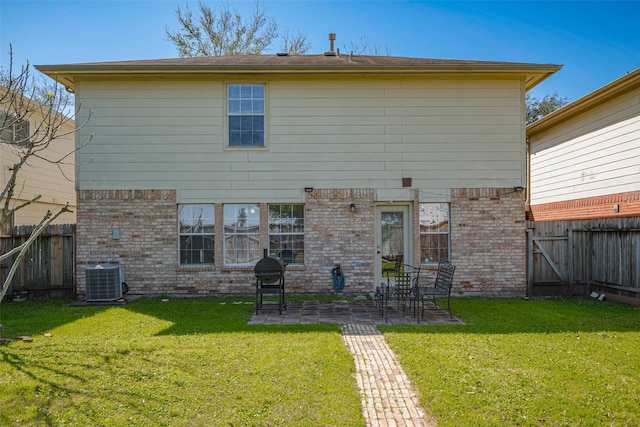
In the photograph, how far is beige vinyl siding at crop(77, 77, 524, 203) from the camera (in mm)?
10234

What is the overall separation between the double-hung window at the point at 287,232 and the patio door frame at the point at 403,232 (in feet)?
6.19

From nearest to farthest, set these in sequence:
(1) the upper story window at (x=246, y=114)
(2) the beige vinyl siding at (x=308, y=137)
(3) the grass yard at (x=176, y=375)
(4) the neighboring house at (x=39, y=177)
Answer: (3) the grass yard at (x=176, y=375), (2) the beige vinyl siding at (x=308, y=137), (1) the upper story window at (x=246, y=114), (4) the neighboring house at (x=39, y=177)

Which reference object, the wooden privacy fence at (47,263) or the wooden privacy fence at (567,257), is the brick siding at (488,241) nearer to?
the wooden privacy fence at (567,257)

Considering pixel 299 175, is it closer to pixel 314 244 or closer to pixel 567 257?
pixel 314 244

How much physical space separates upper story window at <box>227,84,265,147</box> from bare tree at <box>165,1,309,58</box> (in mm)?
10380

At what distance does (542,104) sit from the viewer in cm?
2641

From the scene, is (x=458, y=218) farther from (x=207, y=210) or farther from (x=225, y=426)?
(x=225, y=426)

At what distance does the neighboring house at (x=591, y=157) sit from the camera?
420 inches

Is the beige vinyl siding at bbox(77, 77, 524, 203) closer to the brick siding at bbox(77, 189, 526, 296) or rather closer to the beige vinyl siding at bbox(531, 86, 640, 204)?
the brick siding at bbox(77, 189, 526, 296)

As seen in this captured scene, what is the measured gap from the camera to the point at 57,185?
15234 mm

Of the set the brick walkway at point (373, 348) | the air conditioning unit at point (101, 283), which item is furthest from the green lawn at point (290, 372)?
the air conditioning unit at point (101, 283)

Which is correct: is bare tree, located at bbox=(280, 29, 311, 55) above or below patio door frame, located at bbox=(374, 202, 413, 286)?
above

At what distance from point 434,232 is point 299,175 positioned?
368 centimetres

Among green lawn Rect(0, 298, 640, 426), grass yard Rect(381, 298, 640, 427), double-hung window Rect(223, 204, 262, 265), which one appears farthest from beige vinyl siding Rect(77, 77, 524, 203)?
grass yard Rect(381, 298, 640, 427)
